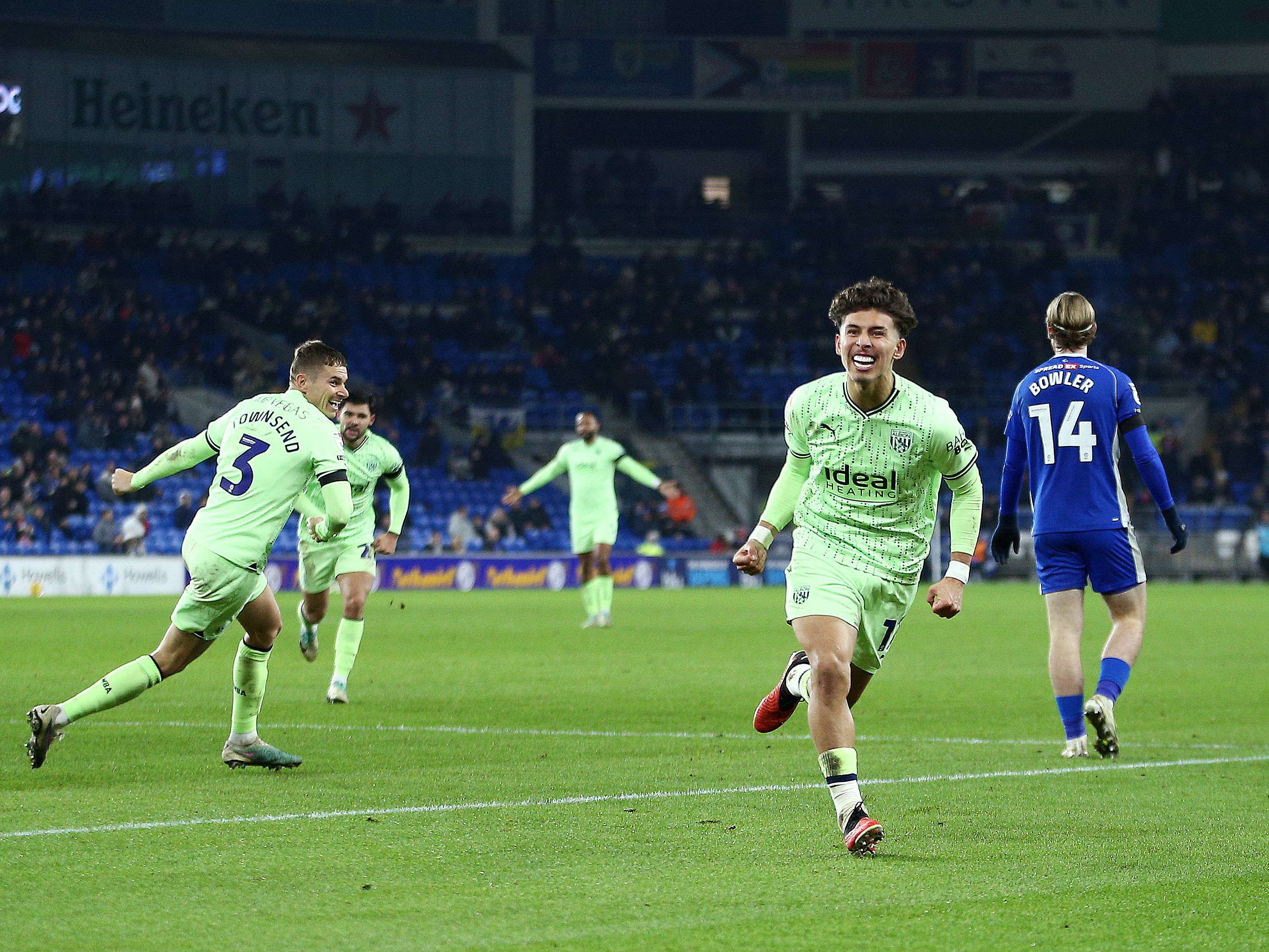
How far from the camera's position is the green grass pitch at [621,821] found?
511 centimetres

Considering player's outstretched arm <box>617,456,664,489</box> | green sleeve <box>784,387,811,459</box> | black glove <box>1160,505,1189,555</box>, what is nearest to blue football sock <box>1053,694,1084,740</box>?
black glove <box>1160,505,1189,555</box>

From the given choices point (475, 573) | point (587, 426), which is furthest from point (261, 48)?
point (587, 426)

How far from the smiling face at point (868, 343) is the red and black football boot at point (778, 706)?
4.54 feet

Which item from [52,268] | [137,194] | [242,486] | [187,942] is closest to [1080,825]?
[187,942]

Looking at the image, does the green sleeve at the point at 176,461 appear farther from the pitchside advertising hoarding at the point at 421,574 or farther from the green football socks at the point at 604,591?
the pitchside advertising hoarding at the point at 421,574

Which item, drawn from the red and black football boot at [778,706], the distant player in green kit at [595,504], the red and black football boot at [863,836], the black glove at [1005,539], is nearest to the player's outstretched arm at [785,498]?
the red and black football boot at [778,706]

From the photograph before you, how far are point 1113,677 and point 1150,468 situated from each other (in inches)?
44.6

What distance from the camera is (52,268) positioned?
134 feet

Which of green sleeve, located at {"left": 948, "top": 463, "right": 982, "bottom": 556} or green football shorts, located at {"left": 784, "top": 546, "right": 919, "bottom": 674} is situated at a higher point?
green sleeve, located at {"left": 948, "top": 463, "right": 982, "bottom": 556}

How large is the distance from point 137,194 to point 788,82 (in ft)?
57.4

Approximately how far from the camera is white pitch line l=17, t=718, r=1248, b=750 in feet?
33.7

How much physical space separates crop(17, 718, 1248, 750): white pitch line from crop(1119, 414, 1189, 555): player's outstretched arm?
1362 millimetres

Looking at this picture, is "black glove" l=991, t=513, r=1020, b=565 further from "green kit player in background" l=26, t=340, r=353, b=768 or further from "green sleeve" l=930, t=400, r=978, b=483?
"green kit player in background" l=26, t=340, r=353, b=768

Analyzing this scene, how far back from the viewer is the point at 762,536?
278 inches
